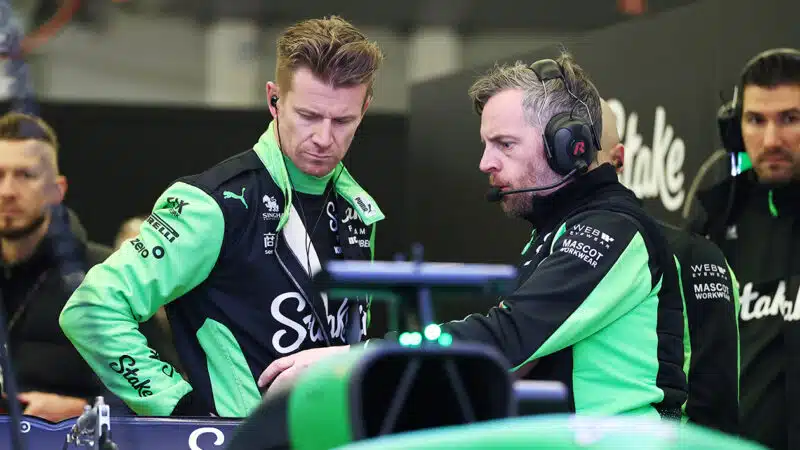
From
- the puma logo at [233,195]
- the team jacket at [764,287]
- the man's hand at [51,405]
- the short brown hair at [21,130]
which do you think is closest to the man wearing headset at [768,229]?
the team jacket at [764,287]

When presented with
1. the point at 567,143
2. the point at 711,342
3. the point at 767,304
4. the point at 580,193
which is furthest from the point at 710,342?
the point at 567,143

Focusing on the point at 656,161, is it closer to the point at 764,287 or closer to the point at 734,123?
the point at 734,123

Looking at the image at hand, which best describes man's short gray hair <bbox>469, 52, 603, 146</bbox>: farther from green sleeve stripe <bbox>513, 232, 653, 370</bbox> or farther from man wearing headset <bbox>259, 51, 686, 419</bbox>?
green sleeve stripe <bbox>513, 232, 653, 370</bbox>

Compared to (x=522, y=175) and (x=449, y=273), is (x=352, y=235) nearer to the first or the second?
(x=522, y=175)

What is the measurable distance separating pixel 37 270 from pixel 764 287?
2459 mm

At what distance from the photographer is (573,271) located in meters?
2.81

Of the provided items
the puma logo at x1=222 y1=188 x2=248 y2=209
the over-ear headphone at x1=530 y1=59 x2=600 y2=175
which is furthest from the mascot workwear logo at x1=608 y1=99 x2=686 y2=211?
the puma logo at x1=222 y1=188 x2=248 y2=209

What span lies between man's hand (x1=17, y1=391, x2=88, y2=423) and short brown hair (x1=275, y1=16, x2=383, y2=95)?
5.52 feet

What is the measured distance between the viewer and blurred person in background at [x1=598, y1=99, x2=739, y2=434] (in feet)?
12.5

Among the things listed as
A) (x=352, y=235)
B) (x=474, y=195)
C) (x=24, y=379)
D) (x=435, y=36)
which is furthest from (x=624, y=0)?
(x=352, y=235)

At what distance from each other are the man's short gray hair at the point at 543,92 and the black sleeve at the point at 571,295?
0.31m

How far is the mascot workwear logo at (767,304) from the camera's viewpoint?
4.32 m

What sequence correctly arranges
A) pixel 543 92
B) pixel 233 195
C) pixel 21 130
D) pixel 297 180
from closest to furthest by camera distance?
pixel 543 92
pixel 233 195
pixel 297 180
pixel 21 130

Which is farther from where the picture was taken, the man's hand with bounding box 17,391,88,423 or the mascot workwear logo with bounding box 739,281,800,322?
the man's hand with bounding box 17,391,88,423
